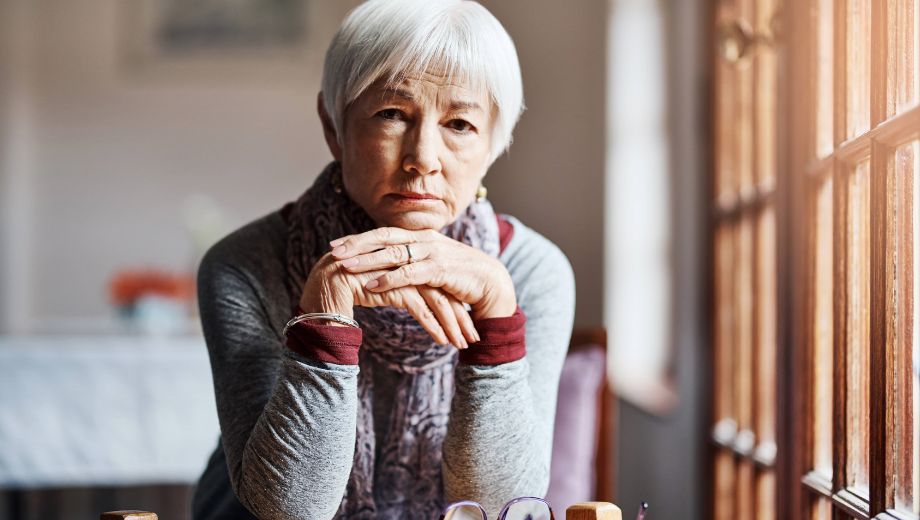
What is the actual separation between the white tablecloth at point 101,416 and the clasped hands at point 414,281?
1.34 metres

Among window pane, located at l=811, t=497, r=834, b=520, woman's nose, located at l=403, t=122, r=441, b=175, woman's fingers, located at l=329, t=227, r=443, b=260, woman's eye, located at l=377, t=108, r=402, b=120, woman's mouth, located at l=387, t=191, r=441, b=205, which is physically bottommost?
window pane, located at l=811, t=497, r=834, b=520

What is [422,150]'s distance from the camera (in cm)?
85

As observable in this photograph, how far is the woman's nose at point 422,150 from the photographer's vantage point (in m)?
0.85

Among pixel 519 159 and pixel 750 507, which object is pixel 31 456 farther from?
pixel 519 159

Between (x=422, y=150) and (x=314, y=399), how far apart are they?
0.25 metres

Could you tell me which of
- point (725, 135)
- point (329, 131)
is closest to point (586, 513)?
point (329, 131)

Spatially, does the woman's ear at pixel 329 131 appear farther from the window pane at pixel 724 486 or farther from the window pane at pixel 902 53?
the window pane at pixel 724 486

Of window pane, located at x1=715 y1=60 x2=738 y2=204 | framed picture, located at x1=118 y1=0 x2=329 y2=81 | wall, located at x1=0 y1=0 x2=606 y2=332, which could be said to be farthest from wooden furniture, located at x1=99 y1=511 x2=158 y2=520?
framed picture, located at x1=118 y1=0 x2=329 y2=81

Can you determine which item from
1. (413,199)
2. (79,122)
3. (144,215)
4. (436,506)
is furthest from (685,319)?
(79,122)

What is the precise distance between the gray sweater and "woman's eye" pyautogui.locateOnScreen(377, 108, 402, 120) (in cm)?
23

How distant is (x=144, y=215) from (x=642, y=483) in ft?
8.72

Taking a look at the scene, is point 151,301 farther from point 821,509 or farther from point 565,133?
point 821,509

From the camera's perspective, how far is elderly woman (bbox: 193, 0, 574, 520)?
818mm

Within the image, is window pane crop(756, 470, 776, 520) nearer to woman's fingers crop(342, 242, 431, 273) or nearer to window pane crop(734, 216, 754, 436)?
window pane crop(734, 216, 754, 436)
